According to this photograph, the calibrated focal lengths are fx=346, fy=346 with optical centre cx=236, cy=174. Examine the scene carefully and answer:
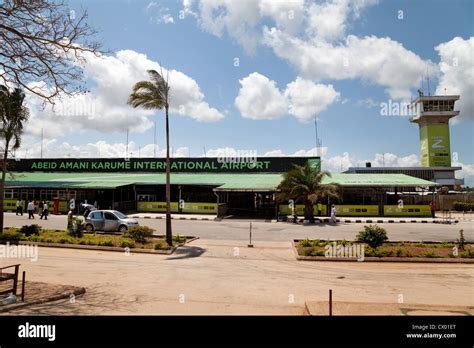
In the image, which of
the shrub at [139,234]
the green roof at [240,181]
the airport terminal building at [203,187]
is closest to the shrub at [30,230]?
the shrub at [139,234]

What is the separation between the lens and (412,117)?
74.4 metres

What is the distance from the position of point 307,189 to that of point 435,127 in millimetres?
55095

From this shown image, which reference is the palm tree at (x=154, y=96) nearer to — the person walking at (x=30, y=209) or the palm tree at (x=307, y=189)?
the palm tree at (x=307, y=189)

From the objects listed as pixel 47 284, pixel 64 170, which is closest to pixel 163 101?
pixel 47 284

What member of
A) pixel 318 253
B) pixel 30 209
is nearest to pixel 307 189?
pixel 318 253

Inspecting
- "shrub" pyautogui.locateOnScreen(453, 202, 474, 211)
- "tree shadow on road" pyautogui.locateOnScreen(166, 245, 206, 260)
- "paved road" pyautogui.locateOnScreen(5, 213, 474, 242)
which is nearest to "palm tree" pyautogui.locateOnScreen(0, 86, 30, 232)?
"paved road" pyautogui.locateOnScreen(5, 213, 474, 242)

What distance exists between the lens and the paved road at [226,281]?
861cm

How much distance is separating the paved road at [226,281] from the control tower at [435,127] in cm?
6322

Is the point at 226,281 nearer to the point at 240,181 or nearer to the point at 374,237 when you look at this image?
the point at 374,237

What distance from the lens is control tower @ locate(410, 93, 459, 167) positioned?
68.9m

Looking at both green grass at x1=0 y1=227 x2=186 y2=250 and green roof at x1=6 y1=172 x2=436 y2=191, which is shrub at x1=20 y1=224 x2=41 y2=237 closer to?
green grass at x1=0 y1=227 x2=186 y2=250

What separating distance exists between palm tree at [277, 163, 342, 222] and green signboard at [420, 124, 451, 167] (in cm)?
4950
